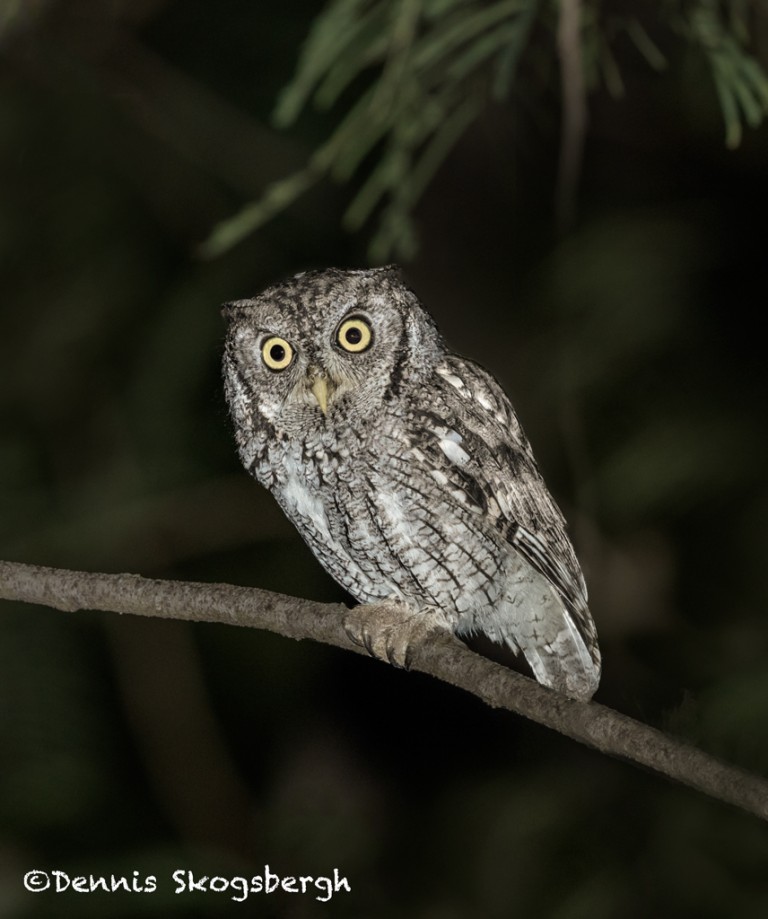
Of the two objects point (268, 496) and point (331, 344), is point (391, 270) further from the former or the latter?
point (268, 496)

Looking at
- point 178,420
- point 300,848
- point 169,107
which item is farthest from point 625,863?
point 169,107

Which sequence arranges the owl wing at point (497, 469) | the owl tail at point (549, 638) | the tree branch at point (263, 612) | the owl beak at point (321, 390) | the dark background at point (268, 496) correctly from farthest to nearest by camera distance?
the dark background at point (268, 496)
the owl tail at point (549, 638)
the owl wing at point (497, 469)
the owl beak at point (321, 390)
the tree branch at point (263, 612)

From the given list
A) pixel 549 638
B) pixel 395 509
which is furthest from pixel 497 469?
pixel 549 638

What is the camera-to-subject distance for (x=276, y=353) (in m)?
1.99

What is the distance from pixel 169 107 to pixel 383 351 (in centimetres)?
233

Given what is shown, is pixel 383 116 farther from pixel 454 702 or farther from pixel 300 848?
pixel 454 702

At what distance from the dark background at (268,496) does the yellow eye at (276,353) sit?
1.01 m

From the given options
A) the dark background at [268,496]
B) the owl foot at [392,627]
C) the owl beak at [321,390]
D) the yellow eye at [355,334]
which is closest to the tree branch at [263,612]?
the owl foot at [392,627]

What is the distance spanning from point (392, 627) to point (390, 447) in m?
0.33

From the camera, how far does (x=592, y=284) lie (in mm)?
3342

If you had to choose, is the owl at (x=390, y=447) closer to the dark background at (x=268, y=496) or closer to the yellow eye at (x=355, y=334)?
the yellow eye at (x=355, y=334)

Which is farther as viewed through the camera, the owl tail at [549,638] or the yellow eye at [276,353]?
the owl tail at [549,638]

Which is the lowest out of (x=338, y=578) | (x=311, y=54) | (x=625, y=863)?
(x=625, y=863)

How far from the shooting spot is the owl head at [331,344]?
192 centimetres
